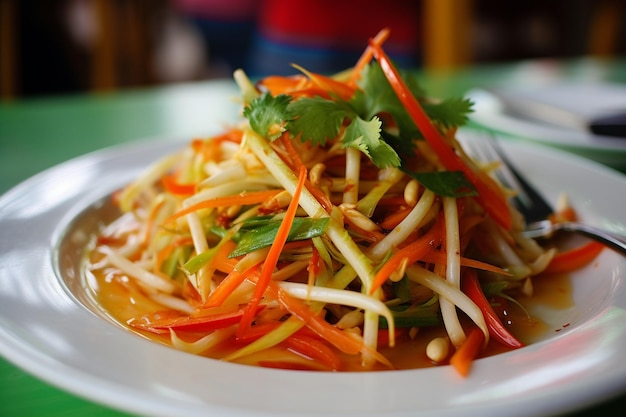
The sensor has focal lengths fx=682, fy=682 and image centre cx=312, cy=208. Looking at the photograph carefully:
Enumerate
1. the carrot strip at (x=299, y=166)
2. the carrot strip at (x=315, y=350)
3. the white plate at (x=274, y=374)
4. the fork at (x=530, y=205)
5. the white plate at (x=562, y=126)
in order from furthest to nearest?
the white plate at (x=562, y=126) → the fork at (x=530, y=205) → the carrot strip at (x=299, y=166) → the carrot strip at (x=315, y=350) → the white plate at (x=274, y=374)

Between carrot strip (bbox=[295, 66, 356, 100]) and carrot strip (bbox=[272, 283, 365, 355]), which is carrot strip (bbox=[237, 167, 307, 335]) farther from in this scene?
carrot strip (bbox=[295, 66, 356, 100])

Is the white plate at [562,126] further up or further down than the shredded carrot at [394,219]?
further down

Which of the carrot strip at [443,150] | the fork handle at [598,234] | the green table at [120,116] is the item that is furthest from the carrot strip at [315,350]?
the green table at [120,116]

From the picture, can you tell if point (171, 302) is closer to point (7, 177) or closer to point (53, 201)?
point (53, 201)

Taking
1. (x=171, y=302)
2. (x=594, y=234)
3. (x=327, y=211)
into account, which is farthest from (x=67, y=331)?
(x=594, y=234)

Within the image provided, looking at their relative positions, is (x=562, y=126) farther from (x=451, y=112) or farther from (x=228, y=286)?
(x=228, y=286)

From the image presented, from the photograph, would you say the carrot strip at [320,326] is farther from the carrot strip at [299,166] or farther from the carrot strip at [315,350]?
the carrot strip at [299,166]

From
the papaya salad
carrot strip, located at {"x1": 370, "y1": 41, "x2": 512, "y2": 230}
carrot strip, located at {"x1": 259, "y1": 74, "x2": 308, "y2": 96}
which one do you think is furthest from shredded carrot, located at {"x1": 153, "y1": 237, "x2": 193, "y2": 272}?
carrot strip, located at {"x1": 370, "y1": 41, "x2": 512, "y2": 230}

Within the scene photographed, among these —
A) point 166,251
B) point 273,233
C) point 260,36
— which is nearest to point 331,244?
point 273,233
